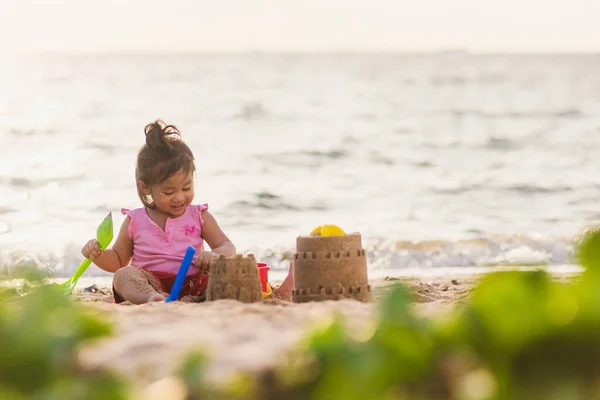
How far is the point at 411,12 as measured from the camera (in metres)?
31.6

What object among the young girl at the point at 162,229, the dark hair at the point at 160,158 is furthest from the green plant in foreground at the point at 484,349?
the dark hair at the point at 160,158

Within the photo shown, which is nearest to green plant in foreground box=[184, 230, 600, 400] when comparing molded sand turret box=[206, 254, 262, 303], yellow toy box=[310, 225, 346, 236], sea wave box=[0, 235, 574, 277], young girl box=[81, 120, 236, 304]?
molded sand turret box=[206, 254, 262, 303]

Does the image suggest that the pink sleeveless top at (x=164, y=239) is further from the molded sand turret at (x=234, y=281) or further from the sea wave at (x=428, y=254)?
the sea wave at (x=428, y=254)

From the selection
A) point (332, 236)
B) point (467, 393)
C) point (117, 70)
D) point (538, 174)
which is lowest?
point (467, 393)

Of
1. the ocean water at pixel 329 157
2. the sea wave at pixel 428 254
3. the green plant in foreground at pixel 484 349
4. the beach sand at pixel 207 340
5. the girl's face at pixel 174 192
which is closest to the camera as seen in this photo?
the green plant in foreground at pixel 484 349

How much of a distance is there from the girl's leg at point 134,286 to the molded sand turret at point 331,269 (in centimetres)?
84

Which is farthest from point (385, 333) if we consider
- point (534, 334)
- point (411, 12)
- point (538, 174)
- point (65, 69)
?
point (65, 69)

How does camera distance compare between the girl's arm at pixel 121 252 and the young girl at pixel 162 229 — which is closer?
the young girl at pixel 162 229

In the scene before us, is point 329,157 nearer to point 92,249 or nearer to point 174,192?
point 174,192

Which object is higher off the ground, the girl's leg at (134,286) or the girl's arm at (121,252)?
the girl's arm at (121,252)

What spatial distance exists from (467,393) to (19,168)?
1421 centimetres

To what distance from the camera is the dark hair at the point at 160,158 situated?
445 cm

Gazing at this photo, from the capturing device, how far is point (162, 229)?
4.62m

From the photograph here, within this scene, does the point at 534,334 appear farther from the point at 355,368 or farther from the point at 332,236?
the point at 332,236
